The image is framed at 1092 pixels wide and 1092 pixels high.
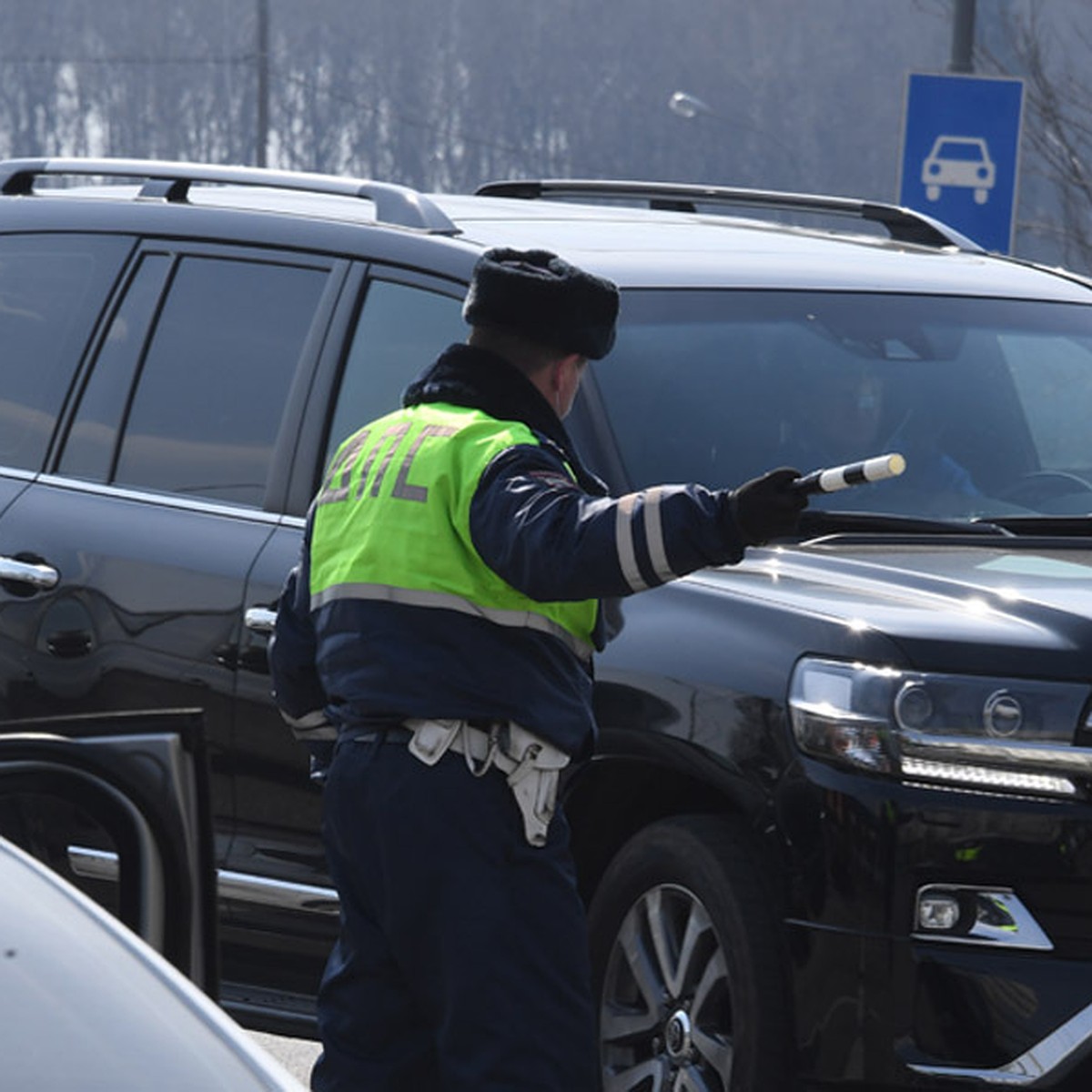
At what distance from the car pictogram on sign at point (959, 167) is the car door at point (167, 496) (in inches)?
265

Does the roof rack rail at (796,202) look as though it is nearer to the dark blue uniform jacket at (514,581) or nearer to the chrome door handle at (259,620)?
the chrome door handle at (259,620)

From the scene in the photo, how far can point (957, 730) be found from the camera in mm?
4281

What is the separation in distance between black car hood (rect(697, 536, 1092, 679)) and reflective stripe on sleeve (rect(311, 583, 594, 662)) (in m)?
0.56

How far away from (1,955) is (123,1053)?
0.15 meters

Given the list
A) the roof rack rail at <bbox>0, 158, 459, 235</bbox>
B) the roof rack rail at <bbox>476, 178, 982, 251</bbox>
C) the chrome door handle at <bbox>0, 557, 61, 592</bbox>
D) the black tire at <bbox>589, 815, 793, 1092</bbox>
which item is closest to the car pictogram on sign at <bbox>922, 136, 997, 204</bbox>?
the roof rack rail at <bbox>476, 178, 982, 251</bbox>

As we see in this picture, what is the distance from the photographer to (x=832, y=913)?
14.0 feet

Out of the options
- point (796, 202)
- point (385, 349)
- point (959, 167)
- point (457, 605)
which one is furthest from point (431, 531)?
point (959, 167)

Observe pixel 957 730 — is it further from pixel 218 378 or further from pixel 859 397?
pixel 218 378

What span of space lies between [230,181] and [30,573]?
3.00ft

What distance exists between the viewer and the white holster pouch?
4.04 m

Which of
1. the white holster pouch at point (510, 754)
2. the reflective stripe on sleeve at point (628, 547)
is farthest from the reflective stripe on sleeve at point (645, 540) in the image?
the white holster pouch at point (510, 754)

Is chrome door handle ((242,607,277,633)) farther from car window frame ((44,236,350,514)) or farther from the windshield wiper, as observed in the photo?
the windshield wiper

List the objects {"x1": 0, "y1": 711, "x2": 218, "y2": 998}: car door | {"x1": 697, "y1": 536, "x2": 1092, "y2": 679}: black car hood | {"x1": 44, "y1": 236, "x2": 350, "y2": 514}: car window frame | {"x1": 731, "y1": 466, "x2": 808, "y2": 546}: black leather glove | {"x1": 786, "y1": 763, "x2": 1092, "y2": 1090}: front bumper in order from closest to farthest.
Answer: {"x1": 0, "y1": 711, "x2": 218, "y2": 998}: car door < {"x1": 731, "y1": 466, "x2": 808, "y2": 546}: black leather glove < {"x1": 786, "y1": 763, "x2": 1092, "y2": 1090}: front bumper < {"x1": 697, "y1": 536, "x2": 1092, "y2": 679}: black car hood < {"x1": 44, "y1": 236, "x2": 350, "y2": 514}: car window frame

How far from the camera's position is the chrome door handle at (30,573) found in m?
5.67
